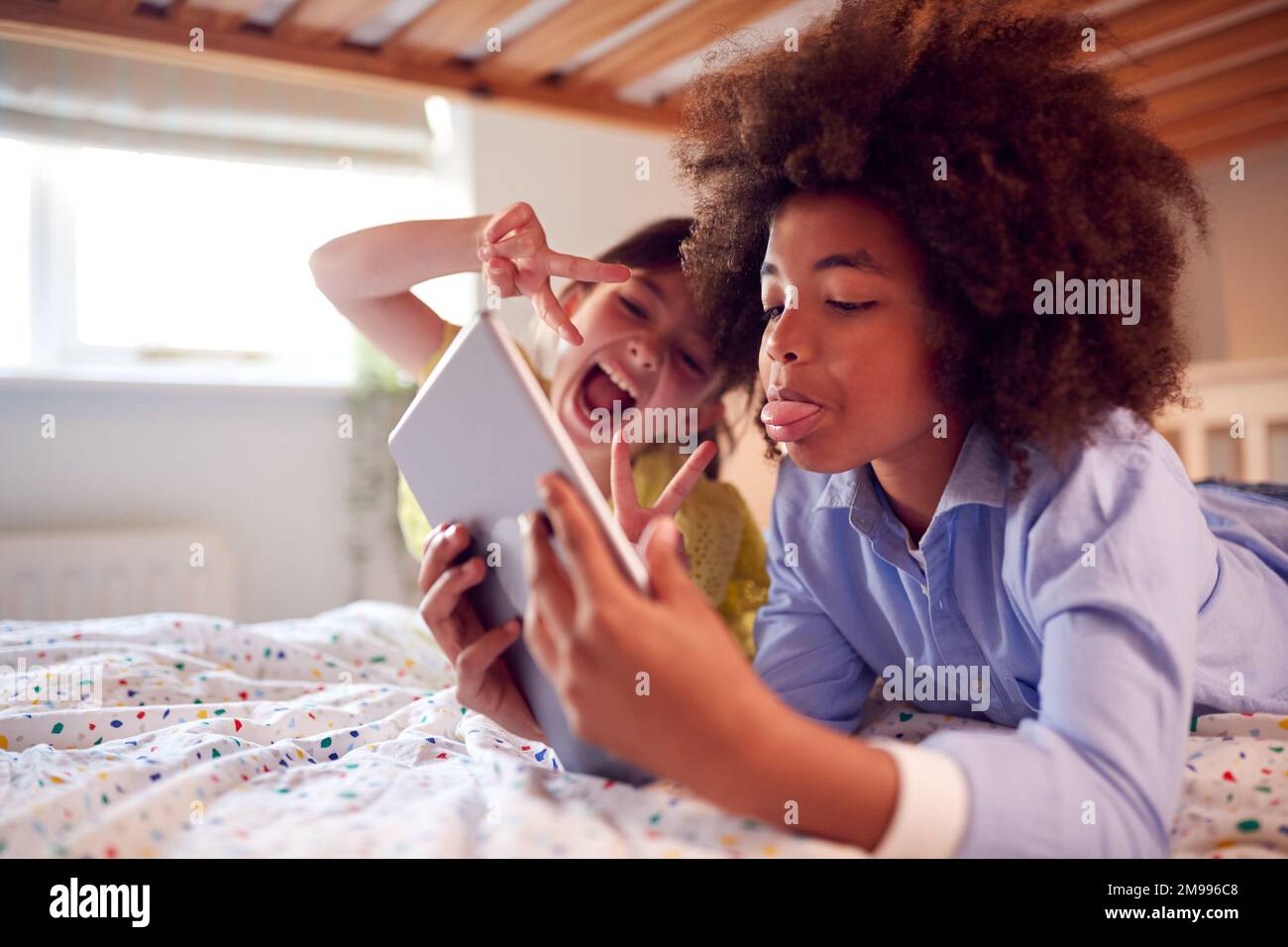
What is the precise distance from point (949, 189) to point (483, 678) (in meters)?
0.54

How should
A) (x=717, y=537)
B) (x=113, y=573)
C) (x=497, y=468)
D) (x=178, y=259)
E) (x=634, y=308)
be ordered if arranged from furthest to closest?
1. (x=178, y=259)
2. (x=113, y=573)
3. (x=717, y=537)
4. (x=634, y=308)
5. (x=497, y=468)

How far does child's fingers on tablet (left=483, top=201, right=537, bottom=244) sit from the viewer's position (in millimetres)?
1075

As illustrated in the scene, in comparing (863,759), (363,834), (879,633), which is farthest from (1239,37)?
(363,834)

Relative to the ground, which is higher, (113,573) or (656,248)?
(656,248)

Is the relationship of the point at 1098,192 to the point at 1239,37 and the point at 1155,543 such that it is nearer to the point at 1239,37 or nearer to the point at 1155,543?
the point at 1155,543

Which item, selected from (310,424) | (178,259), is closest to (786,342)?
(310,424)

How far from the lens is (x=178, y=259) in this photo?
2.61 m

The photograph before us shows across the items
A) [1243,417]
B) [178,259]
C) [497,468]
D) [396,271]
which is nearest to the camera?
[497,468]

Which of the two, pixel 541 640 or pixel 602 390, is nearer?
pixel 541 640

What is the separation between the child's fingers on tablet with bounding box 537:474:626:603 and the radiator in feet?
6.51

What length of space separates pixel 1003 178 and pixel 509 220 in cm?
51

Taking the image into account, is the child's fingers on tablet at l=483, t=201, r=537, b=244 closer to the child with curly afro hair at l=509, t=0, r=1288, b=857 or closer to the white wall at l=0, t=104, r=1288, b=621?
the child with curly afro hair at l=509, t=0, r=1288, b=857

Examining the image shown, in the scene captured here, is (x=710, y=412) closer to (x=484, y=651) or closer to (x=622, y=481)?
(x=622, y=481)

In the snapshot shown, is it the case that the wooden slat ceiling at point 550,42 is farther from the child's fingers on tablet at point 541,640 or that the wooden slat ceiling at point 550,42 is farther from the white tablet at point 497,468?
the child's fingers on tablet at point 541,640
